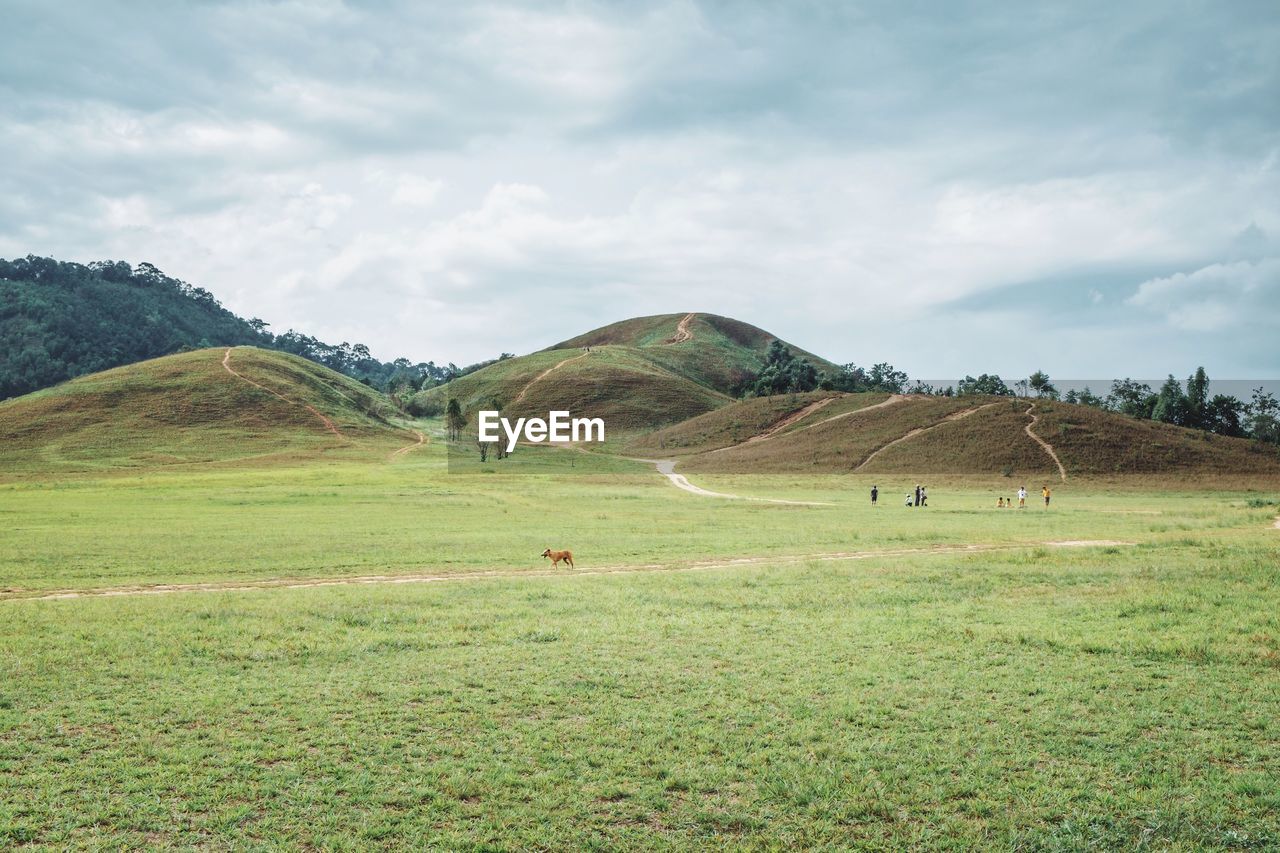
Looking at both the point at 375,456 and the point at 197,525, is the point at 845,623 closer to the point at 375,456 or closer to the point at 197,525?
the point at 197,525

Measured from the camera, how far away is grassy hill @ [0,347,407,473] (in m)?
108

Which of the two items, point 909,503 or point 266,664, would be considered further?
point 909,503

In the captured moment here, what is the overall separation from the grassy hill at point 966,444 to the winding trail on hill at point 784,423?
0.23m

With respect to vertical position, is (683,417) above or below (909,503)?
above

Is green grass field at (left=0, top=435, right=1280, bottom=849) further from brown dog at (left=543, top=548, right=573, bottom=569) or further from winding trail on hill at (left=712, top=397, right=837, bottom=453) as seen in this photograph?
winding trail on hill at (left=712, top=397, right=837, bottom=453)

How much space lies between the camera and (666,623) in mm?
15570

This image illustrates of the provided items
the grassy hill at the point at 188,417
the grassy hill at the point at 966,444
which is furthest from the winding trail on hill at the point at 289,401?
the grassy hill at the point at 966,444

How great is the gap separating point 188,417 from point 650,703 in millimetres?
139932

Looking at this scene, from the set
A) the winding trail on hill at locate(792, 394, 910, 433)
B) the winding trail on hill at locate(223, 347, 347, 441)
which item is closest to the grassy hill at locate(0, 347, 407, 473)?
the winding trail on hill at locate(223, 347, 347, 441)

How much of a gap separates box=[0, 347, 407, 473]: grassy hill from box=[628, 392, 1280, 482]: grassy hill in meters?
56.7

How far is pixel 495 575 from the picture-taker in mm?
22781

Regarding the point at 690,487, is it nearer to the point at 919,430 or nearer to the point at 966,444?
the point at 966,444

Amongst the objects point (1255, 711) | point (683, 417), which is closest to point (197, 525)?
point (1255, 711)

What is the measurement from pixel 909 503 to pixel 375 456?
77.1 m
